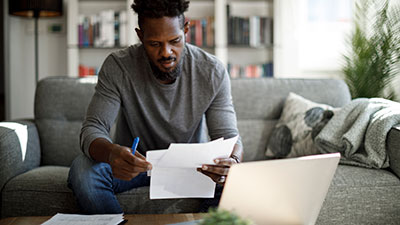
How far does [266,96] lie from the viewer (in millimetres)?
2174

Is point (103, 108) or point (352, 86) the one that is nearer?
point (103, 108)

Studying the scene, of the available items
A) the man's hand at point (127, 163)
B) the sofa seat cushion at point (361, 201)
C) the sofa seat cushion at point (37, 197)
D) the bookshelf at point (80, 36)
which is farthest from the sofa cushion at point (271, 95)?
the bookshelf at point (80, 36)

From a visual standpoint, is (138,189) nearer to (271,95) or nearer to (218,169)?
(218,169)

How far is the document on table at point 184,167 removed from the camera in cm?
109

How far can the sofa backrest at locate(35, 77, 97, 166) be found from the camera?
2.04 meters

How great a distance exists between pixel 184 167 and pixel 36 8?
9.04 ft

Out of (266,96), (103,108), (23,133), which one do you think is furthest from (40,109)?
(266,96)

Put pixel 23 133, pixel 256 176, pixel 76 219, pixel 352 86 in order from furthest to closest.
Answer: pixel 352 86 → pixel 23 133 → pixel 76 219 → pixel 256 176

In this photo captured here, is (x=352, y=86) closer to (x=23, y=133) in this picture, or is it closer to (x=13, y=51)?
(x=23, y=133)

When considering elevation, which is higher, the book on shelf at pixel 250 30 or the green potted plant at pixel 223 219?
the book on shelf at pixel 250 30

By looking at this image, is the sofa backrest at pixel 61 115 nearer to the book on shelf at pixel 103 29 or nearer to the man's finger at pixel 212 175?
the man's finger at pixel 212 175

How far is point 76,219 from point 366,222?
1.05m

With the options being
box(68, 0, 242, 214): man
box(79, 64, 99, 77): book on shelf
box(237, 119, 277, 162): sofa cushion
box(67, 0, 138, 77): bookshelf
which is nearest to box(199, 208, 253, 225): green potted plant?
box(68, 0, 242, 214): man

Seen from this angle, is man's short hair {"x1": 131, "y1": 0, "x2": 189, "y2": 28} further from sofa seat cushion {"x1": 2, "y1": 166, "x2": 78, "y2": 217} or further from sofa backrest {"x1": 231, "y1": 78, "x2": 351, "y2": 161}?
sofa backrest {"x1": 231, "y1": 78, "x2": 351, "y2": 161}
